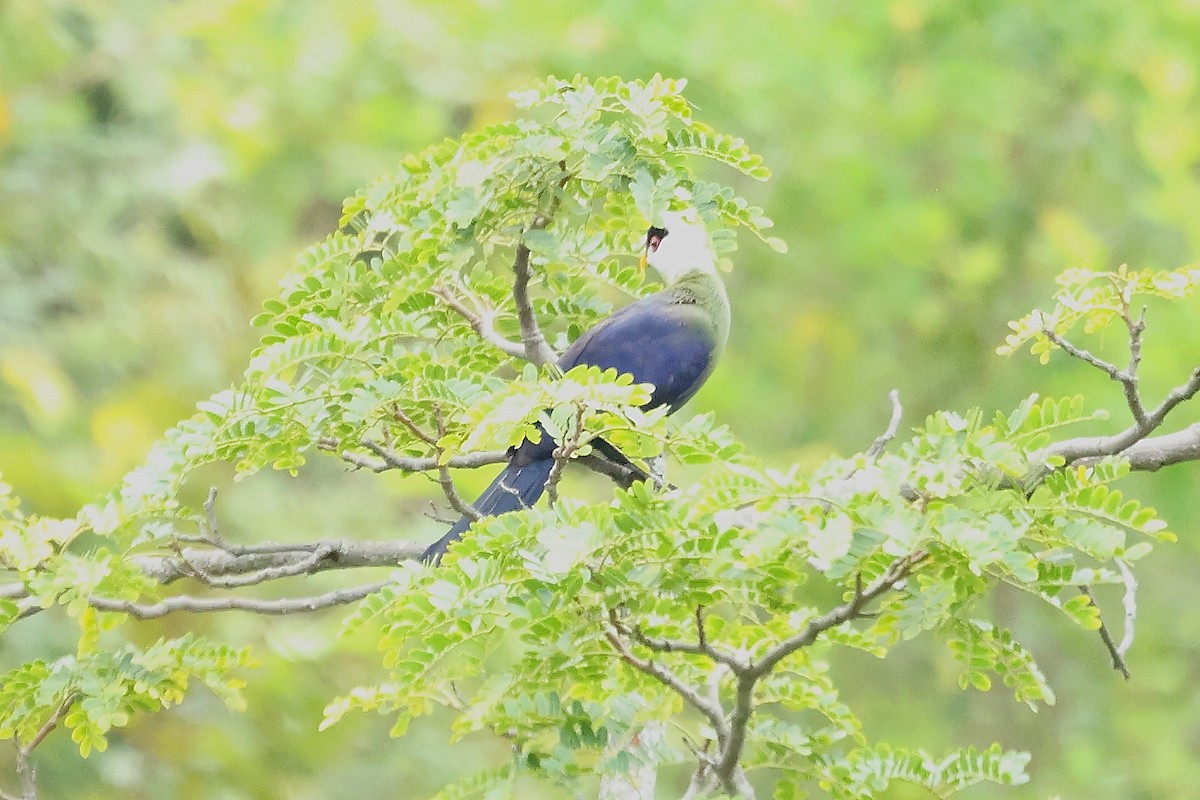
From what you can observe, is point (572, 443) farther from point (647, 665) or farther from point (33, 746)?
point (33, 746)

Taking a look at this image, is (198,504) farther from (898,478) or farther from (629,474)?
(898,478)

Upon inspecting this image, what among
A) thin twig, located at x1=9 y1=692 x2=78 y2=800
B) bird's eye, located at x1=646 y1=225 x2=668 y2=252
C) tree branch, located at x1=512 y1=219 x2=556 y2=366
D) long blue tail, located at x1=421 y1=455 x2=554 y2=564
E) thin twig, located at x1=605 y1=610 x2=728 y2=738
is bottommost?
thin twig, located at x1=605 y1=610 x2=728 y2=738

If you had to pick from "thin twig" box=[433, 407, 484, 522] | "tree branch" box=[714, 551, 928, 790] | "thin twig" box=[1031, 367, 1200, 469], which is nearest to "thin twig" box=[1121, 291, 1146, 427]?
"thin twig" box=[1031, 367, 1200, 469]

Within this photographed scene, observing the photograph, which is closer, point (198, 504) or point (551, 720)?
point (551, 720)

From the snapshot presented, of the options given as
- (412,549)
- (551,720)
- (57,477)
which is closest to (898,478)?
(551,720)

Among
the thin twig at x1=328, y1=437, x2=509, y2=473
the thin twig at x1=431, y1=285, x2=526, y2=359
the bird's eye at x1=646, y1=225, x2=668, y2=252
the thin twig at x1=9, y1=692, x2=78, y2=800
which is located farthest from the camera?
the bird's eye at x1=646, y1=225, x2=668, y2=252

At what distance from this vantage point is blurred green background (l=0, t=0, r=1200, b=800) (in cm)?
480

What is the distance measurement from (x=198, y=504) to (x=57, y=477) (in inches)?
16.7

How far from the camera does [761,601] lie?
166 centimetres

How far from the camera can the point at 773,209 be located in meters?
5.26

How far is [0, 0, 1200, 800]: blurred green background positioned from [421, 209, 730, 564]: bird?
1.52 m

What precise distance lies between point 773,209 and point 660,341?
92.6 inches

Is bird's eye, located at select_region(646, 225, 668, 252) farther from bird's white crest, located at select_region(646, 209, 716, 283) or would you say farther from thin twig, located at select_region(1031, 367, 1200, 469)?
thin twig, located at select_region(1031, 367, 1200, 469)

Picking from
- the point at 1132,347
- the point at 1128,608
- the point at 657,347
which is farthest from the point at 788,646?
the point at 657,347
